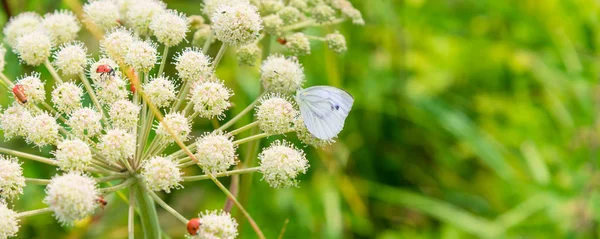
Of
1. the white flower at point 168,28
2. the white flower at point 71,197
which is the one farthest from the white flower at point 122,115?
the white flower at point 168,28

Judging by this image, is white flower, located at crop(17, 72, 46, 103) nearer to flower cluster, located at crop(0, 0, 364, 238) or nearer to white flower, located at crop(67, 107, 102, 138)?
flower cluster, located at crop(0, 0, 364, 238)

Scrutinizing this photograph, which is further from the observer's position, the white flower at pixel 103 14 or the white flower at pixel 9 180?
the white flower at pixel 103 14

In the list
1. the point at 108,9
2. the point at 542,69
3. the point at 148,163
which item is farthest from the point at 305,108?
the point at 542,69

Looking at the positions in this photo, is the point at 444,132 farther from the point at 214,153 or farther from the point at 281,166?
Answer: the point at 214,153

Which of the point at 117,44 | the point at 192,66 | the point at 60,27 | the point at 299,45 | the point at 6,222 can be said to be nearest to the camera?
the point at 6,222

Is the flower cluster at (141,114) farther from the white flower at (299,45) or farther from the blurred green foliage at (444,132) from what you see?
the blurred green foliage at (444,132)

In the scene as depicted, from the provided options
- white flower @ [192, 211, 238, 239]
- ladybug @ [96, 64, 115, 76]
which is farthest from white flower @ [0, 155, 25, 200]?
white flower @ [192, 211, 238, 239]

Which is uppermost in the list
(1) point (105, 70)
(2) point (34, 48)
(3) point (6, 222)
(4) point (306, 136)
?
(2) point (34, 48)

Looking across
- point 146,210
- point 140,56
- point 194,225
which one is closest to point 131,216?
point 146,210
